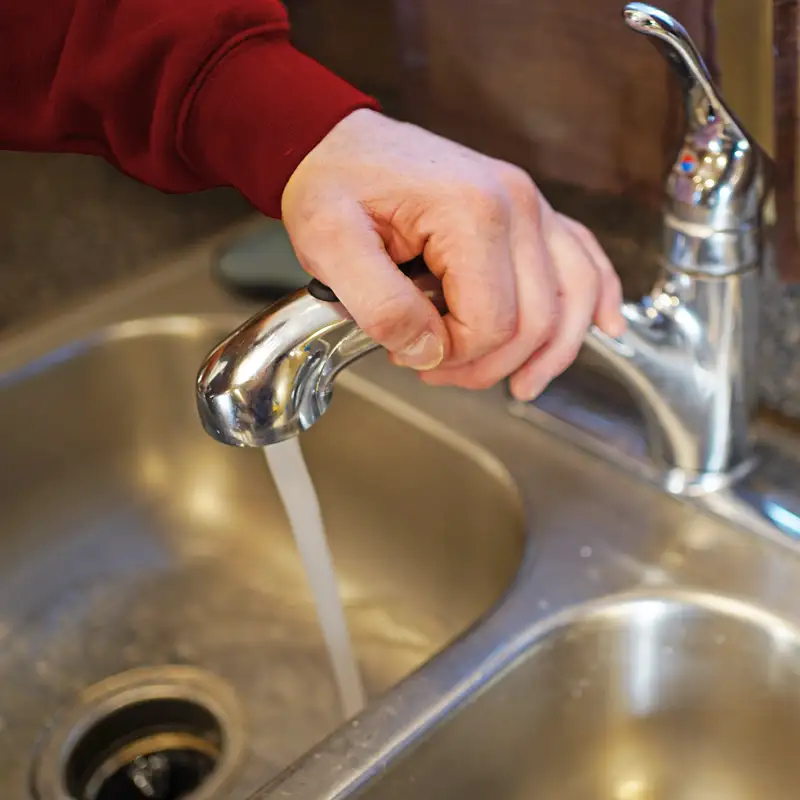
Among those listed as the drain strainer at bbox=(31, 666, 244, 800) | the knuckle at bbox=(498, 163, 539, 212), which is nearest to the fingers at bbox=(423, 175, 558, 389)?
the knuckle at bbox=(498, 163, 539, 212)

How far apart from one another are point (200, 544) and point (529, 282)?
0.41m

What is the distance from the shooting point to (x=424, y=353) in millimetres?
408

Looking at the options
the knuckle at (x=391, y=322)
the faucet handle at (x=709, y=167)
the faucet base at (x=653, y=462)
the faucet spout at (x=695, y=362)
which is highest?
the faucet handle at (x=709, y=167)

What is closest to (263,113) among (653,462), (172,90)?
(172,90)

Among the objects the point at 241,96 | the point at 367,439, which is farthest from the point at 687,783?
the point at 241,96

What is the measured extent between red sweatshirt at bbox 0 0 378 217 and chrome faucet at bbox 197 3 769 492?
84 millimetres

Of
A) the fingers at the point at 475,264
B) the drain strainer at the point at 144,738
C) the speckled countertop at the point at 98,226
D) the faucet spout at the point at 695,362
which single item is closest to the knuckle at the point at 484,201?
the fingers at the point at 475,264

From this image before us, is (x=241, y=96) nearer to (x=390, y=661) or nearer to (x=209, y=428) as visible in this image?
(x=209, y=428)

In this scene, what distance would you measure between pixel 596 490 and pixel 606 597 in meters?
0.08

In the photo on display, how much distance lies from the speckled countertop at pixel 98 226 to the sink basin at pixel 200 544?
6cm

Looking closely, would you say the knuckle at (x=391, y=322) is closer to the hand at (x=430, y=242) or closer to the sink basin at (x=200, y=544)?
the hand at (x=430, y=242)

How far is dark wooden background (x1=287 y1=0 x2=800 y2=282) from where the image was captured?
1.62 ft

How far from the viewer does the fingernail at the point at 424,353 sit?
1.33 feet

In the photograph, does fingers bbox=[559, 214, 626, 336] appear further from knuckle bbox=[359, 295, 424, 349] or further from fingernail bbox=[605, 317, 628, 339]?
knuckle bbox=[359, 295, 424, 349]
